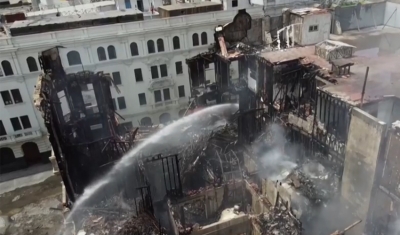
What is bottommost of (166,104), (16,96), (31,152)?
(31,152)

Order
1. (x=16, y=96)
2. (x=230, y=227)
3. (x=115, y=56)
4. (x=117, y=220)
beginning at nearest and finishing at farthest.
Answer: (x=230, y=227), (x=117, y=220), (x=16, y=96), (x=115, y=56)

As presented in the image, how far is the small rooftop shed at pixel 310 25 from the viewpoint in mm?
28500

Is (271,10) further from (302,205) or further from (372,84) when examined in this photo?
(302,205)

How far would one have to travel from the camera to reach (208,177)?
23.8 m

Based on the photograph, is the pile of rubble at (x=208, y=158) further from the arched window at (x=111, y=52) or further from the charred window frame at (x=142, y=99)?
the arched window at (x=111, y=52)

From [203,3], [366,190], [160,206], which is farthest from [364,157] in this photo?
[203,3]

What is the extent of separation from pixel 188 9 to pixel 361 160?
2729cm

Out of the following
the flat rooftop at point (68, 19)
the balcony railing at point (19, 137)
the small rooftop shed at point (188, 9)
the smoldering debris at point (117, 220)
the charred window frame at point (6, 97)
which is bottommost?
the balcony railing at point (19, 137)

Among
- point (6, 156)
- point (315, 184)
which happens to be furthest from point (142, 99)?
point (315, 184)

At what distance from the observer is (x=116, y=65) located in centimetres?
3550

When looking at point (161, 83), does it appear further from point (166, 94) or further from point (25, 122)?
point (25, 122)

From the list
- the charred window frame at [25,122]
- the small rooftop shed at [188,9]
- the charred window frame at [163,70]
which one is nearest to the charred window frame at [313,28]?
the small rooftop shed at [188,9]

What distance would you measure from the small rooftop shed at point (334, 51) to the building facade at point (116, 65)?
1512cm

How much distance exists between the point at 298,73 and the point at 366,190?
9.89m
